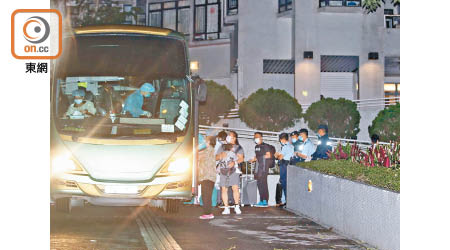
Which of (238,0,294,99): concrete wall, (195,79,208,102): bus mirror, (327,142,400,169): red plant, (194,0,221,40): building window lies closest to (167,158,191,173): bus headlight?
(195,79,208,102): bus mirror

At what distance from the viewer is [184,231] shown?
529 inches

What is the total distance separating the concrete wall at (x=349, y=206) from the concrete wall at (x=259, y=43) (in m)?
26.7

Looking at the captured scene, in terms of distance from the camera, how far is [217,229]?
1381 cm

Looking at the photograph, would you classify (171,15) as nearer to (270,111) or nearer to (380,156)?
(270,111)

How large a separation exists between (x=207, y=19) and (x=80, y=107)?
3748cm

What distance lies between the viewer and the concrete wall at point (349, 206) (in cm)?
1106

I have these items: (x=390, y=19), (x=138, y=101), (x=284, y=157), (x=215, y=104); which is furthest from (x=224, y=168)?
(x=390, y=19)

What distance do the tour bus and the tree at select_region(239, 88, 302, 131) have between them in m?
24.1

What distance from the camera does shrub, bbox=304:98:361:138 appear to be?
38.1m

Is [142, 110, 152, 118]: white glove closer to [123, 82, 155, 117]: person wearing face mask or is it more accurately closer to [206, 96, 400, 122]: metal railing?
[123, 82, 155, 117]: person wearing face mask

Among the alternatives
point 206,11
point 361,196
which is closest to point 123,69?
point 361,196
